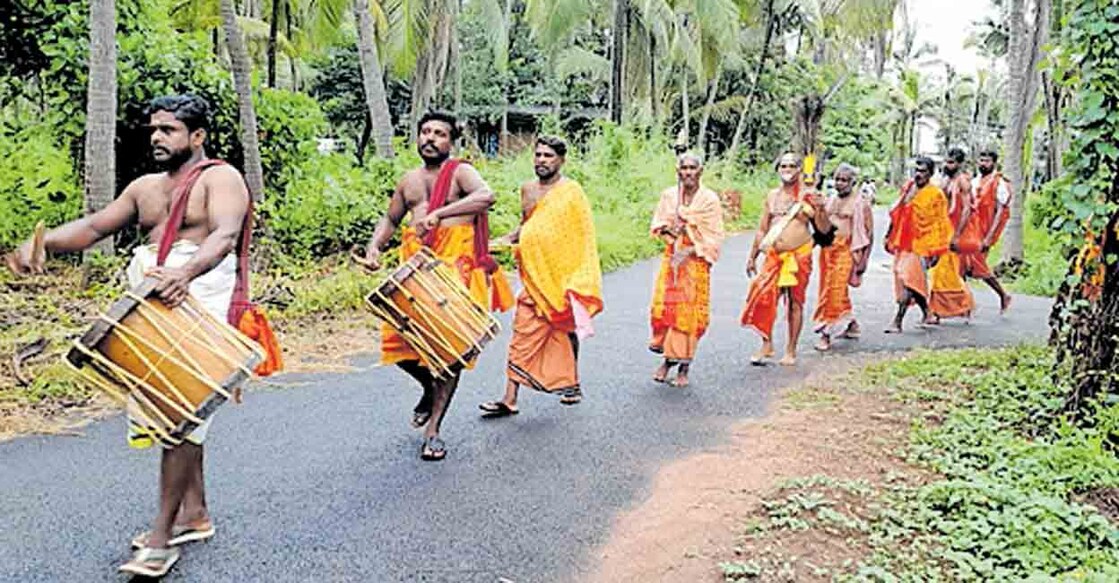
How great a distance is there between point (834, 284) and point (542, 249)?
3.92 meters

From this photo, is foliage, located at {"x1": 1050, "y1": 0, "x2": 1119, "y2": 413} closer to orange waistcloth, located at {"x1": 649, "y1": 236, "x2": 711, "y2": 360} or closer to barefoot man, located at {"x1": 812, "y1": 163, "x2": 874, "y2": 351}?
orange waistcloth, located at {"x1": 649, "y1": 236, "x2": 711, "y2": 360}

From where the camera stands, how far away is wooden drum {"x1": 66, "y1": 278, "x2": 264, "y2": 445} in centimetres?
329

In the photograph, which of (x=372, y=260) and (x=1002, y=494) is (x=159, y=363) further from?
(x=1002, y=494)

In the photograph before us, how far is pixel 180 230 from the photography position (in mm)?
3623

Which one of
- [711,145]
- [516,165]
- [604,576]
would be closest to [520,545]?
[604,576]

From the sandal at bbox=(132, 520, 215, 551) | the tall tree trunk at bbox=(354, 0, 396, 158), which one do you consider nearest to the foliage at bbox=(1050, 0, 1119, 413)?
the sandal at bbox=(132, 520, 215, 551)

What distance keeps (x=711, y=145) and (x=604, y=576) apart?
31087 millimetres

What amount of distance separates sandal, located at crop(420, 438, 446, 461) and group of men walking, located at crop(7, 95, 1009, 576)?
0.06 feet

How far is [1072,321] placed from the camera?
5.94 m

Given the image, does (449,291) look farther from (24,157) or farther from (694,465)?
(24,157)

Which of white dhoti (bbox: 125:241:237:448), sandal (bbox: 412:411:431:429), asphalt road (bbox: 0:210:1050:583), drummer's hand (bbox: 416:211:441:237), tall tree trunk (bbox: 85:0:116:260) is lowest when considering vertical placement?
asphalt road (bbox: 0:210:1050:583)

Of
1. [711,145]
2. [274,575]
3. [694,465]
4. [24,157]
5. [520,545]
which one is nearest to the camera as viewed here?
[274,575]

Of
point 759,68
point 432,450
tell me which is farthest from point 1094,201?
point 759,68

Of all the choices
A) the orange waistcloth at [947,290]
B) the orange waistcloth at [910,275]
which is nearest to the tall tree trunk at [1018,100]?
the orange waistcloth at [947,290]
